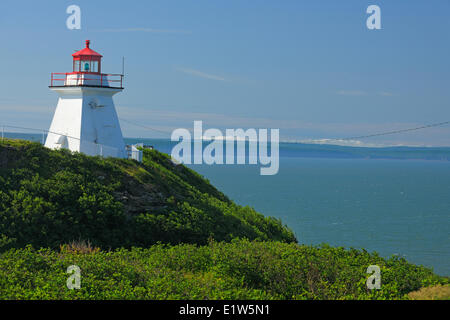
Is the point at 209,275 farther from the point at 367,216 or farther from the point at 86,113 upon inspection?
the point at 367,216

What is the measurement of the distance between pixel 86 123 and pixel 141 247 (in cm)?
1062

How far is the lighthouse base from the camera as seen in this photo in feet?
93.1

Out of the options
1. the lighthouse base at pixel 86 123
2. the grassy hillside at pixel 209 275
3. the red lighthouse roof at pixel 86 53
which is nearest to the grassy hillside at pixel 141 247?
the grassy hillside at pixel 209 275

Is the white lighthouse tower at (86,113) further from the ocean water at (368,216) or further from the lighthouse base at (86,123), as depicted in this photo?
the ocean water at (368,216)

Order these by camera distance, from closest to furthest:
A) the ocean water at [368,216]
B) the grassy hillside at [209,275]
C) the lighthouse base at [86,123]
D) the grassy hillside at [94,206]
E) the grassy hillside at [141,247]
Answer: the grassy hillside at [209,275], the grassy hillside at [141,247], the grassy hillside at [94,206], the lighthouse base at [86,123], the ocean water at [368,216]

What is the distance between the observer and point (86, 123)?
28.6m

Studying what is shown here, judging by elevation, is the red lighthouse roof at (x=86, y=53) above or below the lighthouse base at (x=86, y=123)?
above

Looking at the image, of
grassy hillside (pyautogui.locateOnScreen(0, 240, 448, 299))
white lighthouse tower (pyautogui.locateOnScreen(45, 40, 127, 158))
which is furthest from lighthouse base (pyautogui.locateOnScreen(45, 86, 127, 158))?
grassy hillside (pyautogui.locateOnScreen(0, 240, 448, 299))

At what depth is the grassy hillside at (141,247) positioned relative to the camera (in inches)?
546

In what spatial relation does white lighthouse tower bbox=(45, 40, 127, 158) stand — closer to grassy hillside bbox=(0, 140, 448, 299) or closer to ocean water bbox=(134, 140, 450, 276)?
grassy hillside bbox=(0, 140, 448, 299)

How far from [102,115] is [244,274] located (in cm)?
1705

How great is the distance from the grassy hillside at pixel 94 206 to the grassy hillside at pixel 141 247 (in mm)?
46

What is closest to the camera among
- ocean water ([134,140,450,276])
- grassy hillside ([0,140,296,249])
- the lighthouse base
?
grassy hillside ([0,140,296,249])

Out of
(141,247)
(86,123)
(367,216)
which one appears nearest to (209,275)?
(141,247)
